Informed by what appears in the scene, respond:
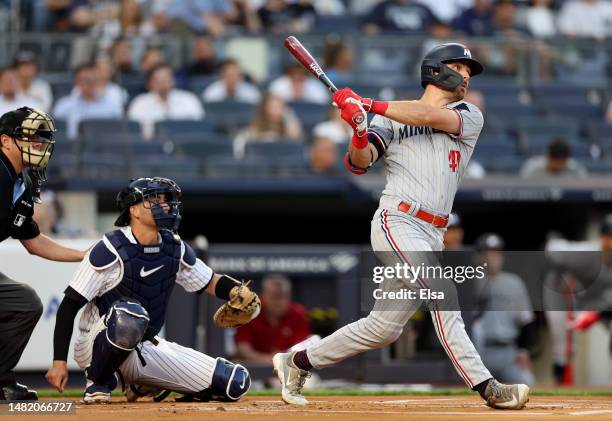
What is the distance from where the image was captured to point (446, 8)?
1466 centimetres

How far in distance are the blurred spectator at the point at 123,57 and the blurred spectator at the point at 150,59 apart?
0.32ft

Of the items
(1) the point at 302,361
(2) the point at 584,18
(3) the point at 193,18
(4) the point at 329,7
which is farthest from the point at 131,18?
(1) the point at 302,361

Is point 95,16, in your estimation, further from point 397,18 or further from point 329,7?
point 397,18

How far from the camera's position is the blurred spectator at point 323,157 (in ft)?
37.0

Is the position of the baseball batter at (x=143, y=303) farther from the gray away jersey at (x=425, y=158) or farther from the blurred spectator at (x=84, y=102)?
the blurred spectator at (x=84, y=102)

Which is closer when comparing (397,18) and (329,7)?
(397,18)

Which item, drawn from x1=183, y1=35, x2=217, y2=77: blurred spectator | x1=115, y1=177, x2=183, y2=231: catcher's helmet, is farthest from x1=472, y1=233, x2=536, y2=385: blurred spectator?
x1=115, y1=177, x2=183, y2=231: catcher's helmet

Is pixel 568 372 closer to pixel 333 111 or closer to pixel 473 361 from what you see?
pixel 333 111

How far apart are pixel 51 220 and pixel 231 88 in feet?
10.1

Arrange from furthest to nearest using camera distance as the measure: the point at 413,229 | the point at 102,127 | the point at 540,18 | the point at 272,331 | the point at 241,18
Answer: the point at 540,18
the point at 241,18
the point at 102,127
the point at 272,331
the point at 413,229

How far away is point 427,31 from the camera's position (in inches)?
546

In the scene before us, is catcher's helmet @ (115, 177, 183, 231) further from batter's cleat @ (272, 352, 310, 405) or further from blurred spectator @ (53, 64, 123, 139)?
blurred spectator @ (53, 64, 123, 139)

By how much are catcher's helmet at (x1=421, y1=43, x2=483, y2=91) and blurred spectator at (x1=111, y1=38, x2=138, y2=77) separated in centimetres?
Result: 701

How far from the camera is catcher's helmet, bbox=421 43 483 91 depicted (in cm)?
588
